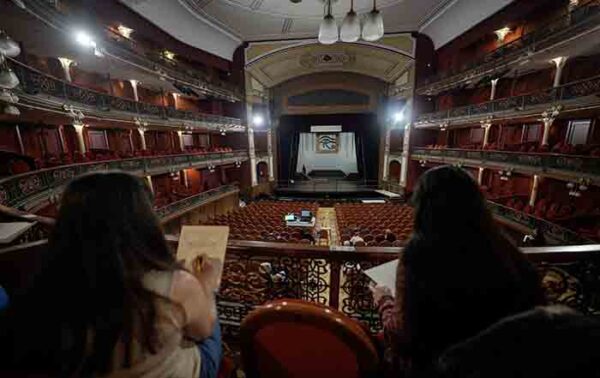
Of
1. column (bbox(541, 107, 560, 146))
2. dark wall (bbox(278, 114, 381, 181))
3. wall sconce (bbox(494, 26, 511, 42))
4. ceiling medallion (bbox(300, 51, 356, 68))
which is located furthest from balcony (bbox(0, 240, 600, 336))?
dark wall (bbox(278, 114, 381, 181))

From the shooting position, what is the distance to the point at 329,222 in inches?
472

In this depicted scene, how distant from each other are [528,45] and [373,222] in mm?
7483

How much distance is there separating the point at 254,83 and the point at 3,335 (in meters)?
16.8

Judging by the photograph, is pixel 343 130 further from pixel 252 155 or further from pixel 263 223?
pixel 263 223

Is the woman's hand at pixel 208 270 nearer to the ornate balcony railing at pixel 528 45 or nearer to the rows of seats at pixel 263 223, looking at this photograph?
the rows of seats at pixel 263 223

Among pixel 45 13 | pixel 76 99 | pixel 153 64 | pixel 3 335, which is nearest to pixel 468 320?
pixel 3 335

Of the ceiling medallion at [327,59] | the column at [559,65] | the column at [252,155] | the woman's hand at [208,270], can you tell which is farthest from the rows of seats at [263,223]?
the column at [559,65]

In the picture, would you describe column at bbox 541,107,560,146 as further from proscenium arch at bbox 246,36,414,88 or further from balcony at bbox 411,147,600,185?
proscenium arch at bbox 246,36,414,88

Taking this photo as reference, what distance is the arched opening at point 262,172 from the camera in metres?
17.5

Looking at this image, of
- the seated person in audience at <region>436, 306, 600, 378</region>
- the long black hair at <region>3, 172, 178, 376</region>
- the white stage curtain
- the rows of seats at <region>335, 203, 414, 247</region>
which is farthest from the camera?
the white stage curtain

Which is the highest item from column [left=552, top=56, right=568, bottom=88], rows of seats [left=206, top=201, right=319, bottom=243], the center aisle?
column [left=552, top=56, right=568, bottom=88]

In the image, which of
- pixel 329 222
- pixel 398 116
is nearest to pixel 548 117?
pixel 329 222

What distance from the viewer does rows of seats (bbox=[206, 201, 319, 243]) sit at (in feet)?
25.1

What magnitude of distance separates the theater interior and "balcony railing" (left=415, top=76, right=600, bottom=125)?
5cm
